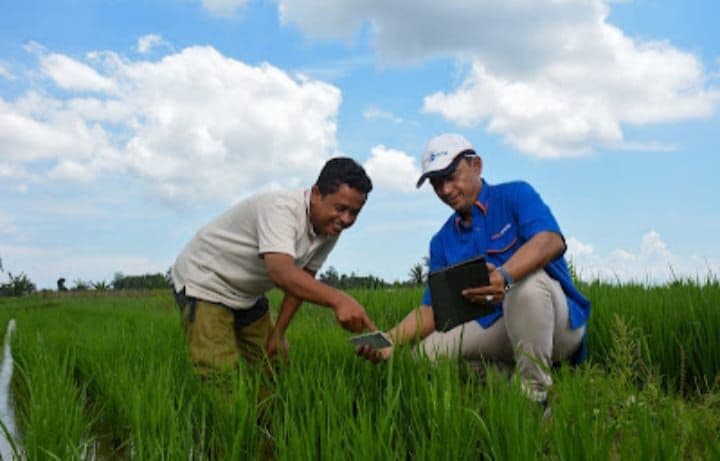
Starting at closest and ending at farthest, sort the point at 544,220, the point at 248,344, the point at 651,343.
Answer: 1. the point at 544,220
2. the point at 248,344
3. the point at 651,343

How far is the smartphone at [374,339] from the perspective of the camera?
7.98ft

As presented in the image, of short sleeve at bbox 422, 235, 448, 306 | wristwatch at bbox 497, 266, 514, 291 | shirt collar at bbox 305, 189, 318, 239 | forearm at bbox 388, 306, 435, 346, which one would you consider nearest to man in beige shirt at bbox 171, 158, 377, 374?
shirt collar at bbox 305, 189, 318, 239

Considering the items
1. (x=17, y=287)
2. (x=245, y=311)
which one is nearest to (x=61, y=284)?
(x=17, y=287)

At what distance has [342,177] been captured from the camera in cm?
276

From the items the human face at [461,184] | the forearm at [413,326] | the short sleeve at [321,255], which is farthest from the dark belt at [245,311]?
the human face at [461,184]

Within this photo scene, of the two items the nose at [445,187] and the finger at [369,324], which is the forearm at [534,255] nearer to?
the nose at [445,187]

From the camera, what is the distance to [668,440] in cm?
159

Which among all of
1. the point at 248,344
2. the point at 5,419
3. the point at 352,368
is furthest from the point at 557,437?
the point at 5,419

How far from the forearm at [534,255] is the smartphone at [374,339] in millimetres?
605

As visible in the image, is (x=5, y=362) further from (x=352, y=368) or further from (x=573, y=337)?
(x=573, y=337)

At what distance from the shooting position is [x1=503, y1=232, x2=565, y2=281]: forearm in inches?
109

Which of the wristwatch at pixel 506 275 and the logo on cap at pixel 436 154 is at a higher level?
the logo on cap at pixel 436 154

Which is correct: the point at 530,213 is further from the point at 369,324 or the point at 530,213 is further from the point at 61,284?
the point at 61,284

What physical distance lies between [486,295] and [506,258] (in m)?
0.42
